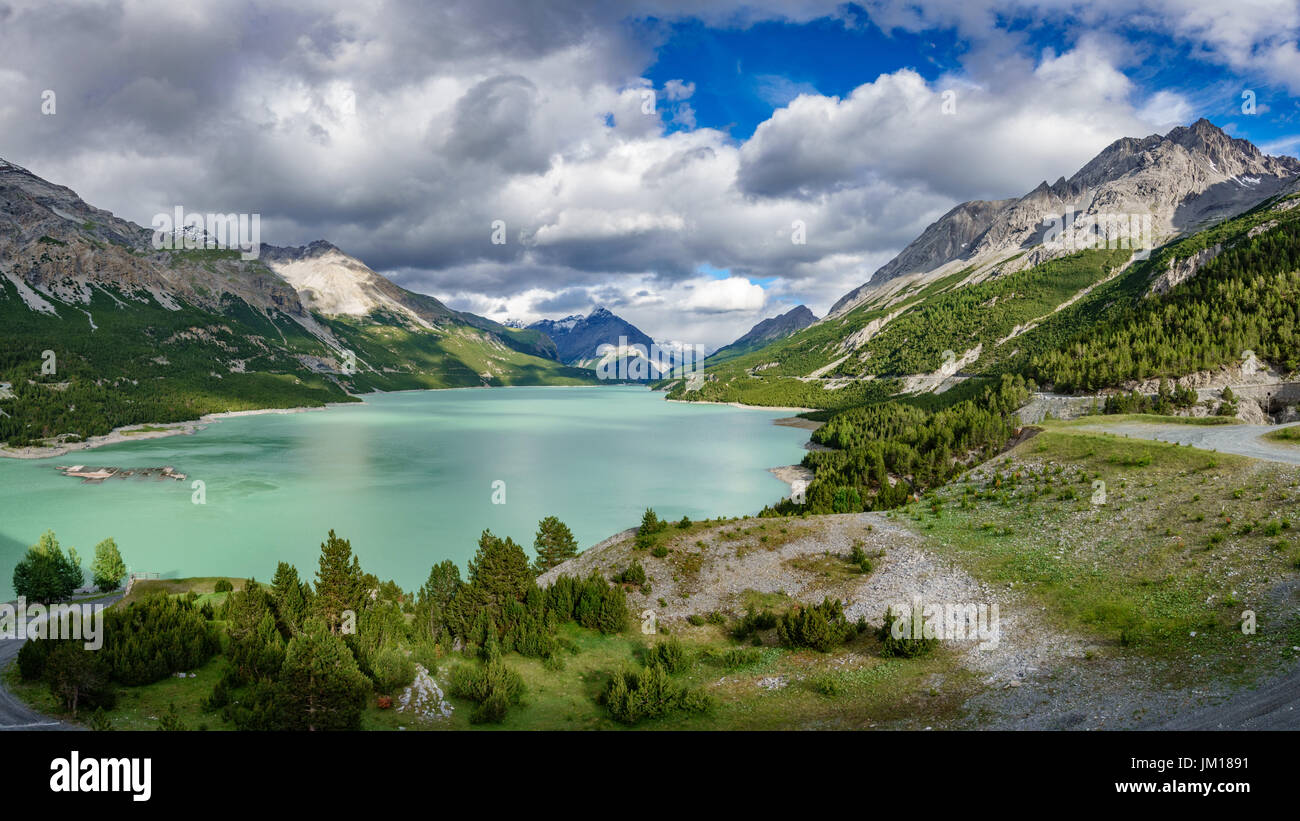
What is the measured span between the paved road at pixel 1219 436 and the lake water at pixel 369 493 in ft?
129

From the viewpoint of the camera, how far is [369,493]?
82.4 metres

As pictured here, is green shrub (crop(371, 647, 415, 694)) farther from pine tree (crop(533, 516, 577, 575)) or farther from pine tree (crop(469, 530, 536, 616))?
pine tree (crop(533, 516, 577, 575))

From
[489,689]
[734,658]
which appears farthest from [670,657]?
[489,689]

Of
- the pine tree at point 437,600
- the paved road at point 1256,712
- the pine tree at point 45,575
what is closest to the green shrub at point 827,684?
the paved road at point 1256,712

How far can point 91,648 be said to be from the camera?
23.4 m

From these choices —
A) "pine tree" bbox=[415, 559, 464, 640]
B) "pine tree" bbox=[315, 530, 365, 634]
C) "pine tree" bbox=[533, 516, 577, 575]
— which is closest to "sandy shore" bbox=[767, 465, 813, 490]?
"pine tree" bbox=[533, 516, 577, 575]

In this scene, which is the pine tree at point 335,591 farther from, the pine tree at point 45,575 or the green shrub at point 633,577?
the pine tree at point 45,575

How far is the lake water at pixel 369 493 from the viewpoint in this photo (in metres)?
59.3

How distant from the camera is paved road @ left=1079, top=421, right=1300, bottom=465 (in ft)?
124

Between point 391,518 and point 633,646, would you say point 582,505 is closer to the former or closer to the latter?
point 391,518

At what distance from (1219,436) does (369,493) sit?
9180 centimetres
